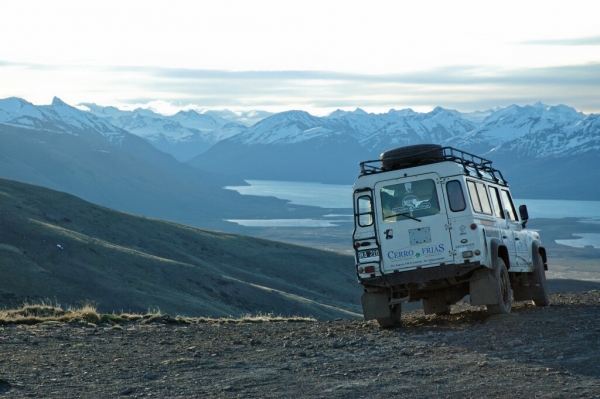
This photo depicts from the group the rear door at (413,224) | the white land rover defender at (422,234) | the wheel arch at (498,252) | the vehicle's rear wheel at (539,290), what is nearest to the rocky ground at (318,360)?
the white land rover defender at (422,234)

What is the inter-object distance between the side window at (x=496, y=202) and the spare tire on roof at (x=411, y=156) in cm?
172

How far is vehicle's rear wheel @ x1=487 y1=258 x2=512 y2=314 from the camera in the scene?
14.8 metres

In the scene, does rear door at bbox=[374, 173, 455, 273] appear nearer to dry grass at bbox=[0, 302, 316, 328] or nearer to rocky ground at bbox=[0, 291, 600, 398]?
rocky ground at bbox=[0, 291, 600, 398]

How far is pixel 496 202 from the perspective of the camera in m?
16.7

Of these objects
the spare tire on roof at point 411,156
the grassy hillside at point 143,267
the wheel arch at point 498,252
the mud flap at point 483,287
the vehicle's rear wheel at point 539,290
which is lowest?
the grassy hillside at point 143,267

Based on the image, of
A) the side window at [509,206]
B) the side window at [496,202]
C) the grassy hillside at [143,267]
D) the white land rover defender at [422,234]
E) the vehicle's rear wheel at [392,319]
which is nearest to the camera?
the white land rover defender at [422,234]

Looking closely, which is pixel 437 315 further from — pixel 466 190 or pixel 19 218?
pixel 19 218

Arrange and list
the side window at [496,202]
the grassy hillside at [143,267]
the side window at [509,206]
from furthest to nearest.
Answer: the grassy hillside at [143,267] < the side window at [509,206] < the side window at [496,202]

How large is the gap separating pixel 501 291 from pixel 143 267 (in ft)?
134

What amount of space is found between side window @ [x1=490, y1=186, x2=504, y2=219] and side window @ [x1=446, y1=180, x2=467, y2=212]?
2.04 m

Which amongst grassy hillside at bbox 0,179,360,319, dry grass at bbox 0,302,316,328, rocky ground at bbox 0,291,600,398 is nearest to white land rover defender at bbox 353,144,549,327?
rocky ground at bbox 0,291,600,398

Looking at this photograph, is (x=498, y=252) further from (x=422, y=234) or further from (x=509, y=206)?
(x=509, y=206)

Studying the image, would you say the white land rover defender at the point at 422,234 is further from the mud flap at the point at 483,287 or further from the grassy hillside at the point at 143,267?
the grassy hillside at the point at 143,267

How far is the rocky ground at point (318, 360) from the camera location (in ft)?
31.2
